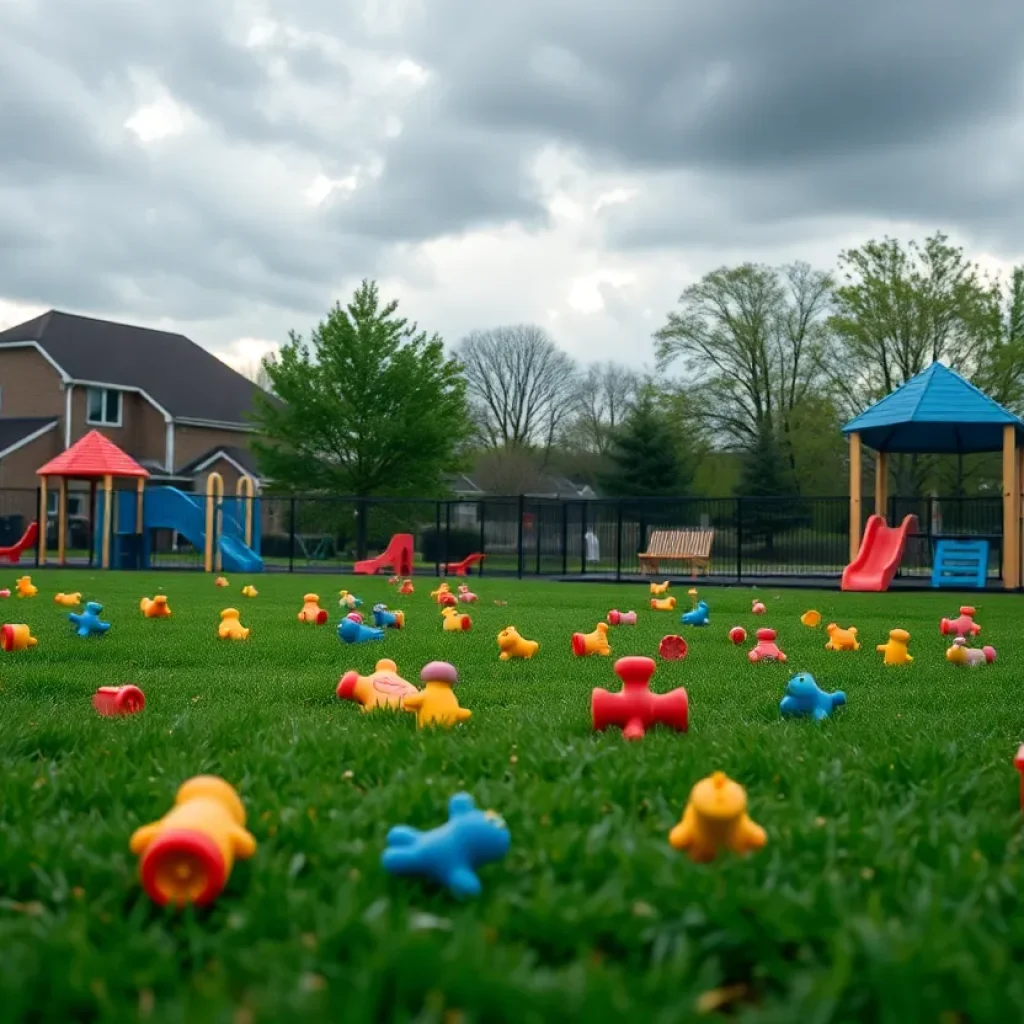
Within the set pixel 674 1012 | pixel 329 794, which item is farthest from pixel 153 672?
pixel 674 1012

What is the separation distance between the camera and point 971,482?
130ft

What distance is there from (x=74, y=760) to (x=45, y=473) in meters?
23.6

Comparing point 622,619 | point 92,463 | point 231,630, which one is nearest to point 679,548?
point 92,463

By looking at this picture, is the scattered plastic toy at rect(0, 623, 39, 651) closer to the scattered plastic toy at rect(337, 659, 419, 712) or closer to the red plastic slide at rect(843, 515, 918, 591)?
the scattered plastic toy at rect(337, 659, 419, 712)

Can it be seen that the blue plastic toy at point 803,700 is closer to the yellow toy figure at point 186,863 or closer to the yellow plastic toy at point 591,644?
the yellow plastic toy at point 591,644

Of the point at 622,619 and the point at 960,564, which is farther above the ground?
the point at 960,564

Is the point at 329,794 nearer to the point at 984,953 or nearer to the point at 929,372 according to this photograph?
the point at 984,953

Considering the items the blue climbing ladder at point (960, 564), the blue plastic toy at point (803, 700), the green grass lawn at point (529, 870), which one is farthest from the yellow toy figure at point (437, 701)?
the blue climbing ladder at point (960, 564)

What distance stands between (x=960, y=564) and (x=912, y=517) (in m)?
1.49

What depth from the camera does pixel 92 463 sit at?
25.5 meters

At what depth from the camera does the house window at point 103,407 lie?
1501 inches

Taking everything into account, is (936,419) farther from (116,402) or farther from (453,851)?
(116,402)

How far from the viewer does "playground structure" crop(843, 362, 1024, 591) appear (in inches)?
745

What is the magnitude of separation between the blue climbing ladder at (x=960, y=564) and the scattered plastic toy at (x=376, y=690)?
52.7 ft
